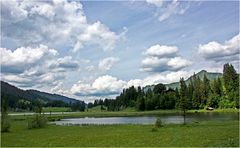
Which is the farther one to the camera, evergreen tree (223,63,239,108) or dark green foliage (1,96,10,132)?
evergreen tree (223,63,239,108)

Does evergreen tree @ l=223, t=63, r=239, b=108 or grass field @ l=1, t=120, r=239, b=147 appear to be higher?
evergreen tree @ l=223, t=63, r=239, b=108

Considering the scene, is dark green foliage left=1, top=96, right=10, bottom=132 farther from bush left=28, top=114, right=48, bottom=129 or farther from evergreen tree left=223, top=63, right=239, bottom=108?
evergreen tree left=223, top=63, right=239, bottom=108

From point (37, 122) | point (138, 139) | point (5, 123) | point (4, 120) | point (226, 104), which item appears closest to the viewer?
point (138, 139)

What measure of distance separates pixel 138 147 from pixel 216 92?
17443cm

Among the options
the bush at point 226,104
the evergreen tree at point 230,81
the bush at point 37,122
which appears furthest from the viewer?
the evergreen tree at point 230,81

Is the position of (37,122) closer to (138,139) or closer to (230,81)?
(138,139)

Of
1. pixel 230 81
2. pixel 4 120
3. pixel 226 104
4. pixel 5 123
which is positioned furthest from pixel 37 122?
pixel 230 81

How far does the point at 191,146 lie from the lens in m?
31.1

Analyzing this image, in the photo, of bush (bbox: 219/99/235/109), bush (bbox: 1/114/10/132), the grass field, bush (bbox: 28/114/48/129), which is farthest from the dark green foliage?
bush (bbox: 219/99/235/109)

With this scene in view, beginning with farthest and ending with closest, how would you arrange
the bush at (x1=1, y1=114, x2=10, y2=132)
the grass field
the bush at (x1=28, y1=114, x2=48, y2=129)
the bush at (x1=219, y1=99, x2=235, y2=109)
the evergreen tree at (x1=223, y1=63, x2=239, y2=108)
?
the evergreen tree at (x1=223, y1=63, x2=239, y2=108), the bush at (x1=219, y1=99, x2=235, y2=109), the bush at (x1=28, y1=114, x2=48, y2=129), the bush at (x1=1, y1=114, x2=10, y2=132), the grass field

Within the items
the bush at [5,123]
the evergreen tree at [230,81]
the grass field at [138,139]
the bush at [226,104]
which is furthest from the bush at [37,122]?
the evergreen tree at [230,81]

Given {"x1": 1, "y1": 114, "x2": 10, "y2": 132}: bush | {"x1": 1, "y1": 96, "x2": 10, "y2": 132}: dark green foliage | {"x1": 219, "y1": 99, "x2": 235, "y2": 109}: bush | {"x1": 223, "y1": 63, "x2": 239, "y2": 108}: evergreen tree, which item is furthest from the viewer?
{"x1": 223, "y1": 63, "x2": 239, "y2": 108}: evergreen tree

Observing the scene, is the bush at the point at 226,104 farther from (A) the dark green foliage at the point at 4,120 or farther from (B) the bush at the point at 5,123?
(B) the bush at the point at 5,123

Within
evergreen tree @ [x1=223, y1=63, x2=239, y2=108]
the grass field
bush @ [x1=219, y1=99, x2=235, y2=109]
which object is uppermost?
evergreen tree @ [x1=223, y1=63, x2=239, y2=108]
